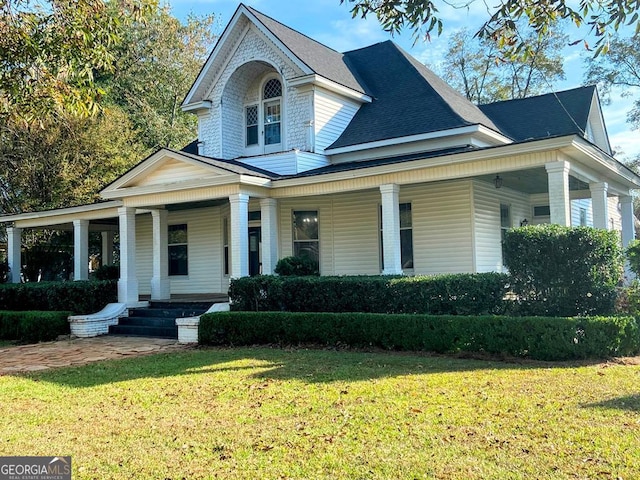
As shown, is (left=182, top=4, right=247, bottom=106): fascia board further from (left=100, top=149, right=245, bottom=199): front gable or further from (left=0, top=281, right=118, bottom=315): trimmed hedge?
(left=0, top=281, right=118, bottom=315): trimmed hedge

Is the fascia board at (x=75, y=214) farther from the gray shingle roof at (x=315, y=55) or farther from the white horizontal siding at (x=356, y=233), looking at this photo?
the gray shingle roof at (x=315, y=55)

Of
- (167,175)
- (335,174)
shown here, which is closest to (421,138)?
(335,174)

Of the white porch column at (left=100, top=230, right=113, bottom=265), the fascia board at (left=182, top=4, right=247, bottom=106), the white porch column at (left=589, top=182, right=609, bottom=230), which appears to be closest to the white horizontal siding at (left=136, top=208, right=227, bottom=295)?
the fascia board at (left=182, top=4, right=247, bottom=106)

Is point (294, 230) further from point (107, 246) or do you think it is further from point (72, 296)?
point (107, 246)

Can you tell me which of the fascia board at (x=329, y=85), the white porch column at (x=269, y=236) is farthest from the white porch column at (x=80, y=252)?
the fascia board at (x=329, y=85)

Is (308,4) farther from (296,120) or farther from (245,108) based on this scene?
(245,108)

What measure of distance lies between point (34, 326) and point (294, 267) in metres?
6.98

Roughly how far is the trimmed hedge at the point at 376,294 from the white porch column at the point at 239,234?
82cm

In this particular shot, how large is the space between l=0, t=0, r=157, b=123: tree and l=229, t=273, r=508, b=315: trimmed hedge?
510 cm

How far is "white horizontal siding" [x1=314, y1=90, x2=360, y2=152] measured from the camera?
51.7 ft

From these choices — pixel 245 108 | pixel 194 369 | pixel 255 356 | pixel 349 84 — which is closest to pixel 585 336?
pixel 255 356

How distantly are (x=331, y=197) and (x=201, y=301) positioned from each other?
4.72 m

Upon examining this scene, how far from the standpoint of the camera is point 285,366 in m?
8.58

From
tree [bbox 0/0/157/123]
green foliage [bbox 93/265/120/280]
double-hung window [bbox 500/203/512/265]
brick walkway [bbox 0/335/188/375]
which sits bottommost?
brick walkway [bbox 0/335/188/375]
